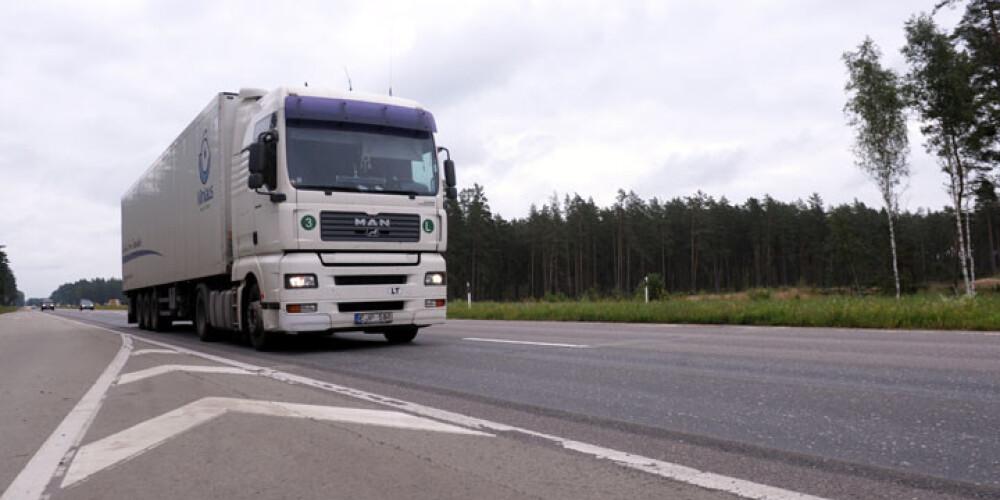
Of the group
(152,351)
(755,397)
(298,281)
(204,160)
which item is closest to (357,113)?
(298,281)

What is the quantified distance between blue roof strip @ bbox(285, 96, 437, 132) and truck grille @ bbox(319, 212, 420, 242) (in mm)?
1423

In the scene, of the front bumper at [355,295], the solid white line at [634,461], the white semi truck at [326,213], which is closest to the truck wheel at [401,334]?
the white semi truck at [326,213]

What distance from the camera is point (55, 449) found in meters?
3.91

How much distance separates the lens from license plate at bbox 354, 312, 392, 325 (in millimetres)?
9461

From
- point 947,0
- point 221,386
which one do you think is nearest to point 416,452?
point 221,386

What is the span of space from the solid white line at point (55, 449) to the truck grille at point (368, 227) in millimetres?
3554

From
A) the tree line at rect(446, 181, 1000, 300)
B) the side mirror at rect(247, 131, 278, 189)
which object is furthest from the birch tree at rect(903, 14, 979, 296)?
the tree line at rect(446, 181, 1000, 300)

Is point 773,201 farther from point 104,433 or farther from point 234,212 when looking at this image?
point 104,433

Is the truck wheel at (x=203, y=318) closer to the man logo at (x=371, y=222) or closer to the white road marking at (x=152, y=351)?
the white road marking at (x=152, y=351)

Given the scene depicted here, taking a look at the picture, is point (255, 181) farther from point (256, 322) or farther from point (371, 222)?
point (256, 322)

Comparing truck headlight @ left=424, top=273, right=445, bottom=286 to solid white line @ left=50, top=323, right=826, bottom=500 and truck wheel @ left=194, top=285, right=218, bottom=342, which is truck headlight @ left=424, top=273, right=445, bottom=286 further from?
truck wheel @ left=194, top=285, right=218, bottom=342

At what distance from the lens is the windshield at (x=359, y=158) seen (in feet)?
30.9

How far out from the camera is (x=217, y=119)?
11453mm

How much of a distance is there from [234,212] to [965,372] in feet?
31.8
